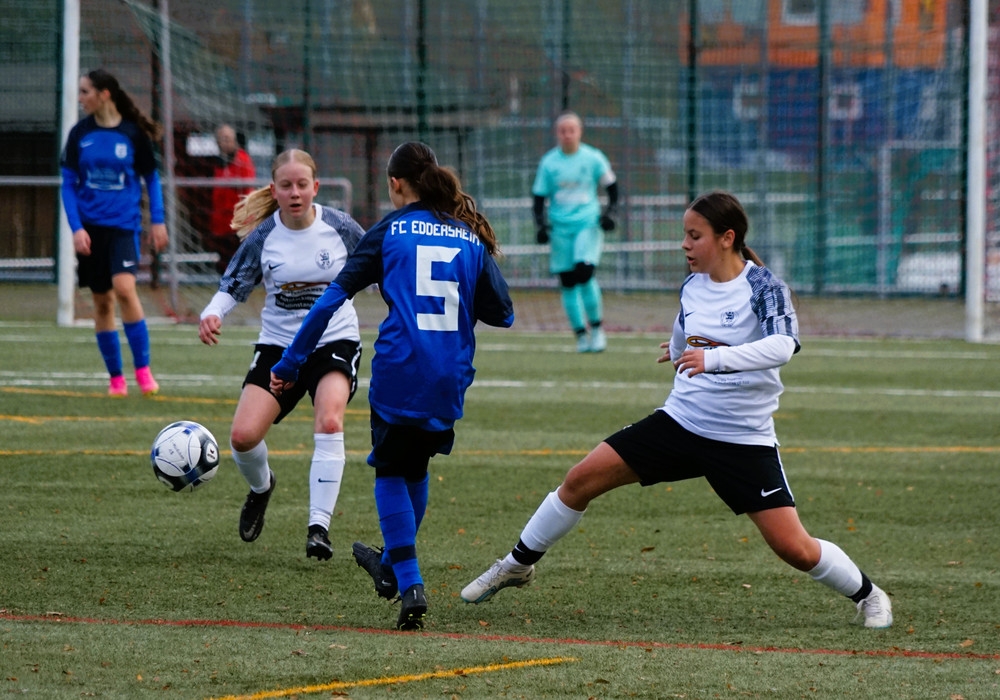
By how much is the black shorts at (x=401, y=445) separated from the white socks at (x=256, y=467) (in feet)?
3.96

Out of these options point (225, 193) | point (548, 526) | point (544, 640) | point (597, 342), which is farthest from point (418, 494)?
point (225, 193)

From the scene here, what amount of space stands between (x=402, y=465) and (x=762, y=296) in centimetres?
132

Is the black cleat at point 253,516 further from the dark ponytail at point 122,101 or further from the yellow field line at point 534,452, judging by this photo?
the dark ponytail at point 122,101

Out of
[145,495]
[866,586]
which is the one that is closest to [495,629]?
[866,586]

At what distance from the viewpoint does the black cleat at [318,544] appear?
5484 mm

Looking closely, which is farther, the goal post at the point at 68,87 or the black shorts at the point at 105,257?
the goal post at the point at 68,87

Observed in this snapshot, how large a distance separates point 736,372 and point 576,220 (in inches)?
369

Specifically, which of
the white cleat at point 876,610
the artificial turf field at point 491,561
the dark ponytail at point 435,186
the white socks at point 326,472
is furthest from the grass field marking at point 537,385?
the white cleat at point 876,610

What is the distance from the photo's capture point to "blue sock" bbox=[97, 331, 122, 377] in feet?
32.8

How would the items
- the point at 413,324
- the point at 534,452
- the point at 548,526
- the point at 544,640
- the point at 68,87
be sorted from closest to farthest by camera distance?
the point at 544,640 < the point at 413,324 < the point at 548,526 < the point at 534,452 < the point at 68,87

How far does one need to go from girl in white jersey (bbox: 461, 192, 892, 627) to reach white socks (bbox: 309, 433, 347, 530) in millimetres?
1187

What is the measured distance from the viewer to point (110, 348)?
1002cm

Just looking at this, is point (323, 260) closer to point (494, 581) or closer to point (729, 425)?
point (494, 581)

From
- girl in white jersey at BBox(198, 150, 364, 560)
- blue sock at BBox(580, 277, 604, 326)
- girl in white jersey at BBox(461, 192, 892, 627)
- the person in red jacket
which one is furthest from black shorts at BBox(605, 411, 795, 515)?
the person in red jacket
